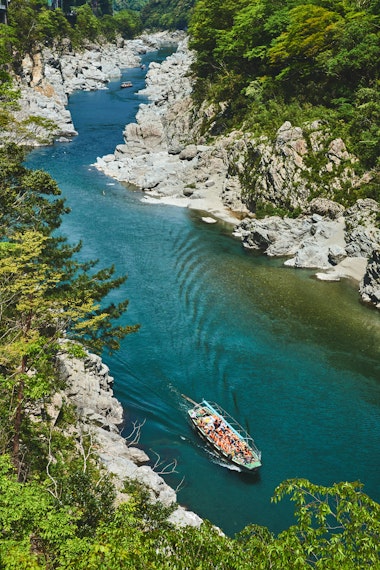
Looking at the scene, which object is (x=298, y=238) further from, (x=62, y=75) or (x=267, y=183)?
(x=62, y=75)

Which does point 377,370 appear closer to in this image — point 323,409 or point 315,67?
point 323,409

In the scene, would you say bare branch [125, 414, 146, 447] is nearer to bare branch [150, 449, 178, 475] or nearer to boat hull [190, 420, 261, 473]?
bare branch [150, 449, 178, 475]

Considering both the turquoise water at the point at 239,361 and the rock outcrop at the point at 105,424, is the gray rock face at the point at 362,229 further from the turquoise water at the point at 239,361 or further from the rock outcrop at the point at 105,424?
the rock outcrop at the point at 105,424

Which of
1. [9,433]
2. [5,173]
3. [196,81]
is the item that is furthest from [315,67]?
[9,433]

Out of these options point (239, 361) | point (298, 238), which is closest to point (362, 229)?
point (298, 238)

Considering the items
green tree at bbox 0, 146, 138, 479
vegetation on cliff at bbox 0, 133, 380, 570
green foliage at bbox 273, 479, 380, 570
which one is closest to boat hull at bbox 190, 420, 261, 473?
vegetation on cliff at bbox 0, 133, 380, 570
